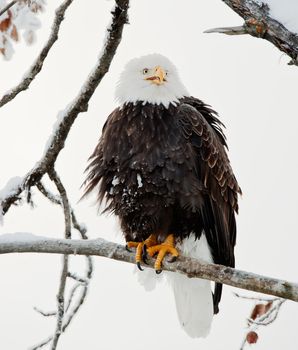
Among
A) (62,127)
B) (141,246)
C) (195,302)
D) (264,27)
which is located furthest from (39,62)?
(195,302)

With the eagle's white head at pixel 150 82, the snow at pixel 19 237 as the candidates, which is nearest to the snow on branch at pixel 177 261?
the snow at pixel 19 237

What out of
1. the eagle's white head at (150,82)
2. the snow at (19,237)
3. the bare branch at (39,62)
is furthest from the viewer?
the eagle's white head at (150,82)

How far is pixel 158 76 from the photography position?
Answer: 4.39m

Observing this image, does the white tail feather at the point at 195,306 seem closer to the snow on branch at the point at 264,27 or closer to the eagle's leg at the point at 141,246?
the eagle's leg at the point at 141,246

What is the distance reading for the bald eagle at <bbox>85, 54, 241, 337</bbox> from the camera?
4000 millimetres

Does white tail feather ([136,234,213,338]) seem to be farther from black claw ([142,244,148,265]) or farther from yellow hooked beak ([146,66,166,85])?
yellow hooked beak ([146,66,166,85])

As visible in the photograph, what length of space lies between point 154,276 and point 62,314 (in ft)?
4.11

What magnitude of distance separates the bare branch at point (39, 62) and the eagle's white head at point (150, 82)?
3.38 ft

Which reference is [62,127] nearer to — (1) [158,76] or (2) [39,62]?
(2) [39,62]

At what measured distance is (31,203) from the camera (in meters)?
3.71

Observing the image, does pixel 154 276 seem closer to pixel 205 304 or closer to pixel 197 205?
pixel 205 304

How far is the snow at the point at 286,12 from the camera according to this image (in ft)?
6.61

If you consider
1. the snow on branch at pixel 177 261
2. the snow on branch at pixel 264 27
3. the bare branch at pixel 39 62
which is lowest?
the snow on branch at pixel 177 261

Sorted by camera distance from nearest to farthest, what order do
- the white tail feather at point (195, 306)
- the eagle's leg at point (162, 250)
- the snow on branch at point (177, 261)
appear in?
the snow on branch at point (177, 261), the eagle's leg at point (162, 250), the white tail feather at point (195, 306)
